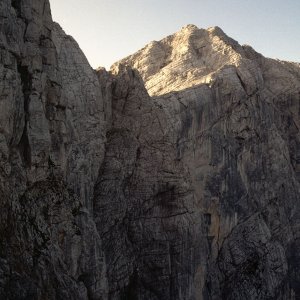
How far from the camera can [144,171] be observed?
39.5 meters

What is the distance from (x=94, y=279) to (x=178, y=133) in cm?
1830

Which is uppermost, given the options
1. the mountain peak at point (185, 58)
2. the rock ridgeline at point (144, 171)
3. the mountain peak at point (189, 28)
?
the mountain peak at point (189, 28)

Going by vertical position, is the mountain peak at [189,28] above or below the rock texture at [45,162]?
above

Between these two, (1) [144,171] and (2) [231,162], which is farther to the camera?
(2) [231,162]

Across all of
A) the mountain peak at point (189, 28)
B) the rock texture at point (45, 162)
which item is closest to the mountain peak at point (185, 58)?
the mountain peak at point (189, 28)

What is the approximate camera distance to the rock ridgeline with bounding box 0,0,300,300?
26797mm

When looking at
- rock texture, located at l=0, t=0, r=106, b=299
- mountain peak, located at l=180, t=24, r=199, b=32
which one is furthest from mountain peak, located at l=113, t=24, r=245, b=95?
rock texture, located at l=0, t=0, r=106, b=299

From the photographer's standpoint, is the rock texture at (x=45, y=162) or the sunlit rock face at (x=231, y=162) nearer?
the rock texture at (x=45, y=162)

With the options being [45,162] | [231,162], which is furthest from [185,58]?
[45,162]

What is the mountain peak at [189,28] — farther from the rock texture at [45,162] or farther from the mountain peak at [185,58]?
the rock texture at [45,162]

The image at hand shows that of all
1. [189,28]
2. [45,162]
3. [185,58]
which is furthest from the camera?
[189,28]

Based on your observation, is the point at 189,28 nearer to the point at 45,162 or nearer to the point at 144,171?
the point at 144,171

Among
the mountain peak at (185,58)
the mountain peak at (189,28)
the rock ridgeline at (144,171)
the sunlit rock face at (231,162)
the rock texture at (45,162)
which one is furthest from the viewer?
the mountain peak at (189,28)

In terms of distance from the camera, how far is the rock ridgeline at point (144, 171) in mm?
26797
